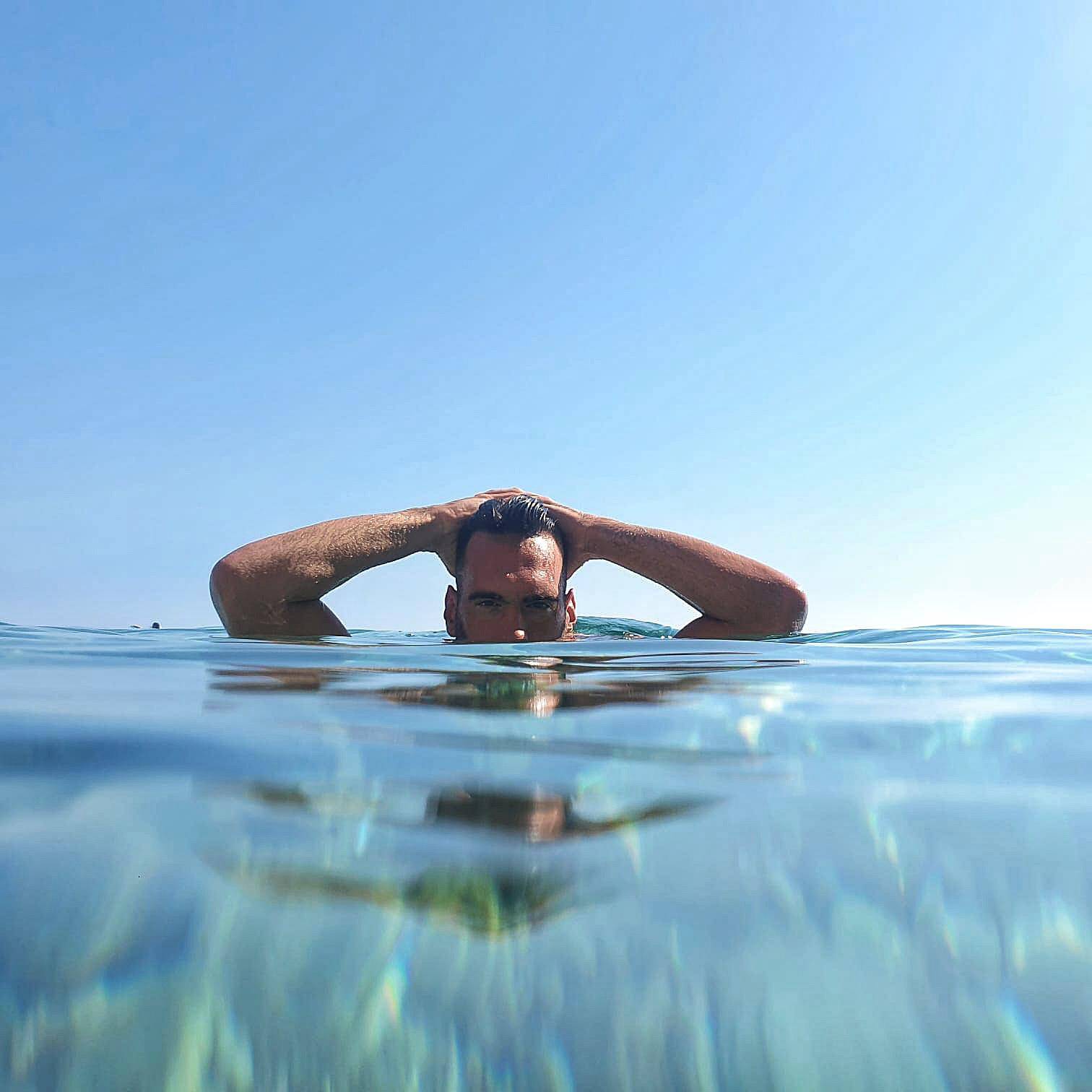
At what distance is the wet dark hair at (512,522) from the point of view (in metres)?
5.24

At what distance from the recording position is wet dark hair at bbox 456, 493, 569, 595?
524 centimetres

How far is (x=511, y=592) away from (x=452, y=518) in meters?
0.80

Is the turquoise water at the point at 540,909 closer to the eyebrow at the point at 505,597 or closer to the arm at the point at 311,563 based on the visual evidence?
the eyebrow at the point at 505,597

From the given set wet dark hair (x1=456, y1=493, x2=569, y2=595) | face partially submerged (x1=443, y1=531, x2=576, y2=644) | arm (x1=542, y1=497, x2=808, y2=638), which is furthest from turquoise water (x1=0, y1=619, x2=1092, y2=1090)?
arm (x1=542, y1=497, x2=808, y2=638)

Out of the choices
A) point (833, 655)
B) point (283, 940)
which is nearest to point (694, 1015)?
point (283, 940)

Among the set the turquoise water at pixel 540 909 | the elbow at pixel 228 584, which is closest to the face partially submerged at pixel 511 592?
the elbow at pixel 228 584

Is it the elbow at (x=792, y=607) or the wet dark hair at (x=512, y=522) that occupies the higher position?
the wet dark hair at (x=512, y=522)

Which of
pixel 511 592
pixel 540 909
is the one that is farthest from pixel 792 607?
pixel 540 909

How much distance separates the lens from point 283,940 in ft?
2.10

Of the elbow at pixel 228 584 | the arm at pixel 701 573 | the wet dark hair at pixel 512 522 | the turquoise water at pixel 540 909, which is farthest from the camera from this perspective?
the arm at pixel 701 573

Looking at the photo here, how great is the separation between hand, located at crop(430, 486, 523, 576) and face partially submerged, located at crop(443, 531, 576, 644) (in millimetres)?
309

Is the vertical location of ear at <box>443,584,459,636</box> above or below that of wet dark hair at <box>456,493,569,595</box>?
below

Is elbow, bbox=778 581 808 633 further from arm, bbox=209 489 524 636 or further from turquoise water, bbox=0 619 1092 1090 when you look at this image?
turquoise water, bbox=0 619 1092 1090

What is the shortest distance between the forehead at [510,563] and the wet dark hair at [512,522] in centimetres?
5
